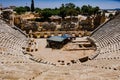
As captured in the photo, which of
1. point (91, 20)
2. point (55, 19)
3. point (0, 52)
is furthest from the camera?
point (55, 19)

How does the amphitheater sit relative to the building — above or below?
above

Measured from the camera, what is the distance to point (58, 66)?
24719 millimetres

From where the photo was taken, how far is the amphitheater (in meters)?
19.1

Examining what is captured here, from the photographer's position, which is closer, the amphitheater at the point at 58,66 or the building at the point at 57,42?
the amphitheater at the point at 58,66

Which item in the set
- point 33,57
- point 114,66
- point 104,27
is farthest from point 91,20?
point 114,66

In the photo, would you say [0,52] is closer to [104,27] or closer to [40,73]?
[40,73]

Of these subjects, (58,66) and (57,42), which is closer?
(58,66)

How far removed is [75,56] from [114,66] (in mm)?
10461

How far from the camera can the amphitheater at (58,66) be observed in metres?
19.1

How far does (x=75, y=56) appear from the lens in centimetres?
3203

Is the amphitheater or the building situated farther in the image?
the building

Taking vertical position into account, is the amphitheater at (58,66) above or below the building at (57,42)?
above

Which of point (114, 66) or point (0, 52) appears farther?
point (0, 52)

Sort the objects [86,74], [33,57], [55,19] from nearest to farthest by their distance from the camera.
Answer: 1. [86,74]
2. [33,57]
3. [55,19]
